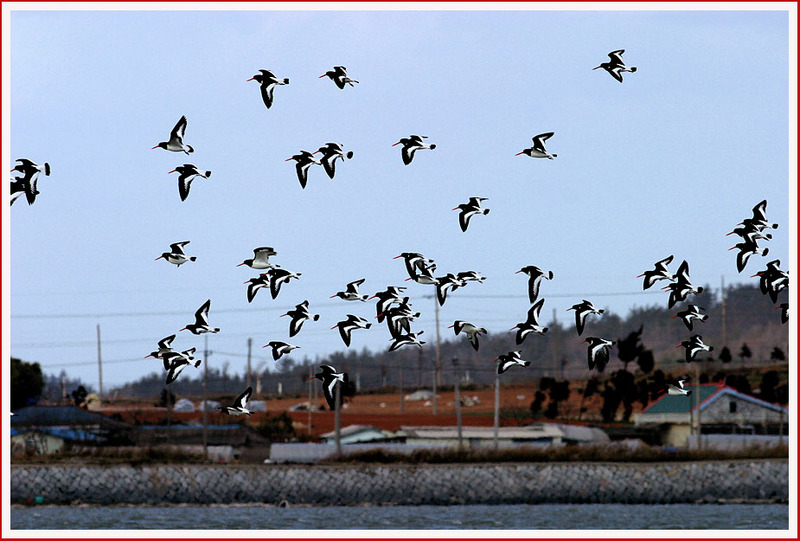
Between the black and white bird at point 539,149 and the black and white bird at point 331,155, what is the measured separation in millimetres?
4359

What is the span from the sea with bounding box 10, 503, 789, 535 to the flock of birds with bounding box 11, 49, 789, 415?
75.7ft

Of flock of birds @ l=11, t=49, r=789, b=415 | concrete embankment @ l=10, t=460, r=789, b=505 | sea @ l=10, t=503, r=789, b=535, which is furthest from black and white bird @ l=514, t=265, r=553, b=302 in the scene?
concrete embankment @ l=10, t=460, r=789, b=505

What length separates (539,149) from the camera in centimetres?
3050

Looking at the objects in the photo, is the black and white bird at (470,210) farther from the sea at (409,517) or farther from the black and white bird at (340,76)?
the sea at (409,517)

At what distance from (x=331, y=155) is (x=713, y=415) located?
58746mm

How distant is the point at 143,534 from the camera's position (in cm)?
5072

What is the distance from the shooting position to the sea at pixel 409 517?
55.6 metres

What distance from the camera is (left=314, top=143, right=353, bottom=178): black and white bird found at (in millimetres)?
30094

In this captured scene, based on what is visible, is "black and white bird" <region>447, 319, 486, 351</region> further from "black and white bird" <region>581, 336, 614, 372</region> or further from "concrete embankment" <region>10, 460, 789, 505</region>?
"concrete embankment" <region>10, 460, 789, 505</region>

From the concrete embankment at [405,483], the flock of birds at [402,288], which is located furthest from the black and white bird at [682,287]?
the concrete embankment at [405,483]

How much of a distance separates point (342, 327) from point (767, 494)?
48.2 m

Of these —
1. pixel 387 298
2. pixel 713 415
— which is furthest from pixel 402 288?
pixel 713 415

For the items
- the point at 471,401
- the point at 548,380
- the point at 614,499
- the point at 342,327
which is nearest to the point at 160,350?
the point at 342,327

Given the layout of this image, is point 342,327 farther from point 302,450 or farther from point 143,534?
point 302,450
